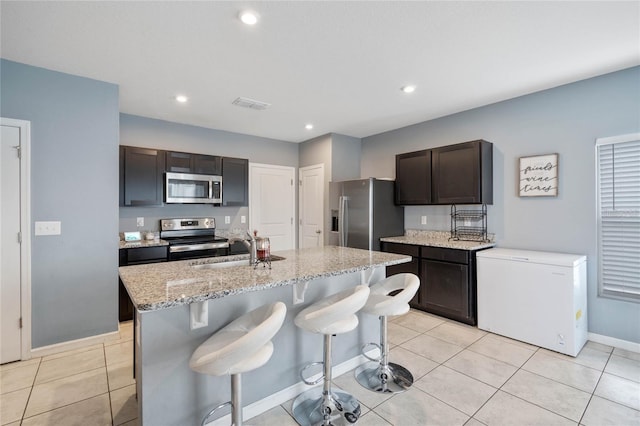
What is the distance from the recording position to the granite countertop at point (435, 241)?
3.47 metres

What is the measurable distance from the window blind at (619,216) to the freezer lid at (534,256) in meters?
0.24

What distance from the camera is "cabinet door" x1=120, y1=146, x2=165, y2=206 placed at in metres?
3.68

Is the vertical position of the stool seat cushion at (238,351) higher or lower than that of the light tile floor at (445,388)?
higher

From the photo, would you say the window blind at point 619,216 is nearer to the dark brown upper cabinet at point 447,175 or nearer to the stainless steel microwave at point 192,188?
the dark brown upper cabinet at point 447,175

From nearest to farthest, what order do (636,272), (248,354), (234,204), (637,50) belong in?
(248,354) → (637,50) → (636,272) → (234,204)

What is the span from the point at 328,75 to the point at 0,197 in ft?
10.1

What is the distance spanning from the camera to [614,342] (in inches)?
112

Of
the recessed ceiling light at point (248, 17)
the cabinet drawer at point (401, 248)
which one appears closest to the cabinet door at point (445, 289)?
the cabinet drawer at point (401, 248)

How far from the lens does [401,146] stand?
4.72 meters

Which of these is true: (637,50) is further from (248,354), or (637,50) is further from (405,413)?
(248,354)

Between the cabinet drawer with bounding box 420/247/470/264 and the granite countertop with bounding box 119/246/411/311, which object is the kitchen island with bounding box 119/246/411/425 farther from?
the cabinet drawer with bounding box 420/247/470/264

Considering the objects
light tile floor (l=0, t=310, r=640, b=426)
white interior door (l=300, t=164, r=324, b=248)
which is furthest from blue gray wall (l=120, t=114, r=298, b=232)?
light tile floor (l=0, t=310, r=640, b=426)

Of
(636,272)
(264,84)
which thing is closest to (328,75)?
(264,84)

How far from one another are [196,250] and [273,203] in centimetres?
173
